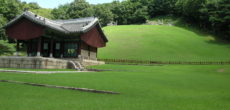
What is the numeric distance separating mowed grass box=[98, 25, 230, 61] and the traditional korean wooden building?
41.8 feet

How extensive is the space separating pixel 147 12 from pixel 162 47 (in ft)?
176

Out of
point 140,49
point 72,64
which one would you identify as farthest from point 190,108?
point 140,49

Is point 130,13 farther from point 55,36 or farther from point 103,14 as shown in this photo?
point 55,36

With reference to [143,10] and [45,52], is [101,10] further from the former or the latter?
[45,52]

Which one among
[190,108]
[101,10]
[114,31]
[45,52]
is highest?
[101,10]

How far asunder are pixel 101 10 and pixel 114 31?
2327 centimetres

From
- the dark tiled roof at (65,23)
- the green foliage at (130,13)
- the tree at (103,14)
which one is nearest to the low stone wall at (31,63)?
the dark tiled roof at (65,23)

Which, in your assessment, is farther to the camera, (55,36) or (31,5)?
(31,5)

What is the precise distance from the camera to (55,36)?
3019 centimetres

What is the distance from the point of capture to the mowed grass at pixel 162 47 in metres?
45.6

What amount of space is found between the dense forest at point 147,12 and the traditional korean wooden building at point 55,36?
21756 millimetres

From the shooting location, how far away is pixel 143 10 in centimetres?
10075

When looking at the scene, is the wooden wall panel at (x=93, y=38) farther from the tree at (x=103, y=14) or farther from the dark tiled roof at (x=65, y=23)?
the tree at (x=103, y=14)

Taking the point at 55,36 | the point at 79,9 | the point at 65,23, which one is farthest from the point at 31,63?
the point at 79,9
